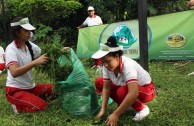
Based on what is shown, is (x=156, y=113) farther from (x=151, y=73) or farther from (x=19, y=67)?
(x=151, y=73)

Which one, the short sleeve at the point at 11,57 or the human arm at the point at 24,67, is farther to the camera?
the short sleeve at the point at 11,57

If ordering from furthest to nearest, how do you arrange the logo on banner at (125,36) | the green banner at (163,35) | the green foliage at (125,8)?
the green foliage at (125,8) < the logo on banner at (125,36) < the green banner at (163,35)

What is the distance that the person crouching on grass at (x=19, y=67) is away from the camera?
3.71m

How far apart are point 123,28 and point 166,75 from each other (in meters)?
1.94

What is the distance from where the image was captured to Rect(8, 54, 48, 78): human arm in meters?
3.53

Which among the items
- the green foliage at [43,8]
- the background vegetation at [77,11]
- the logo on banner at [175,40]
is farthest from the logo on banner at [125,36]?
the green foliage at [43,8]

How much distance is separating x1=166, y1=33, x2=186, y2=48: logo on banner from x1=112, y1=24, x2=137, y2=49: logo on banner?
777 mm

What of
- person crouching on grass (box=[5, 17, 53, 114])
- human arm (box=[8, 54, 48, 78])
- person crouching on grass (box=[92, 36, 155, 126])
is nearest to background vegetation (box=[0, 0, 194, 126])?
person crouching on grass (box=[5, 17, 53, 114])

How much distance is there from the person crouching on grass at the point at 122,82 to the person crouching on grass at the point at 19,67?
2.53 ft

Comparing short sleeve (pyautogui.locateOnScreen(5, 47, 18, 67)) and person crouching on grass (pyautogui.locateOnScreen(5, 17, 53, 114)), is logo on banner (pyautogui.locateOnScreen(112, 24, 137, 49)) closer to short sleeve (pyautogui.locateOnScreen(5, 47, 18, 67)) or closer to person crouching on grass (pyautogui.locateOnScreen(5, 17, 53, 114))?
person crouching on grass (pyautogui.locateOnScreen(5, 17, 53, 114))

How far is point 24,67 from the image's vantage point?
358 centimetres

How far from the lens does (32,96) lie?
390cm

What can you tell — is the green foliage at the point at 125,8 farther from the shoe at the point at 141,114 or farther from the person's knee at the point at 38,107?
the shoe at the point at 141,114

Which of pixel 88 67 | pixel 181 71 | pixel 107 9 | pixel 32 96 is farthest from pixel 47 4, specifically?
pixel 32 96
